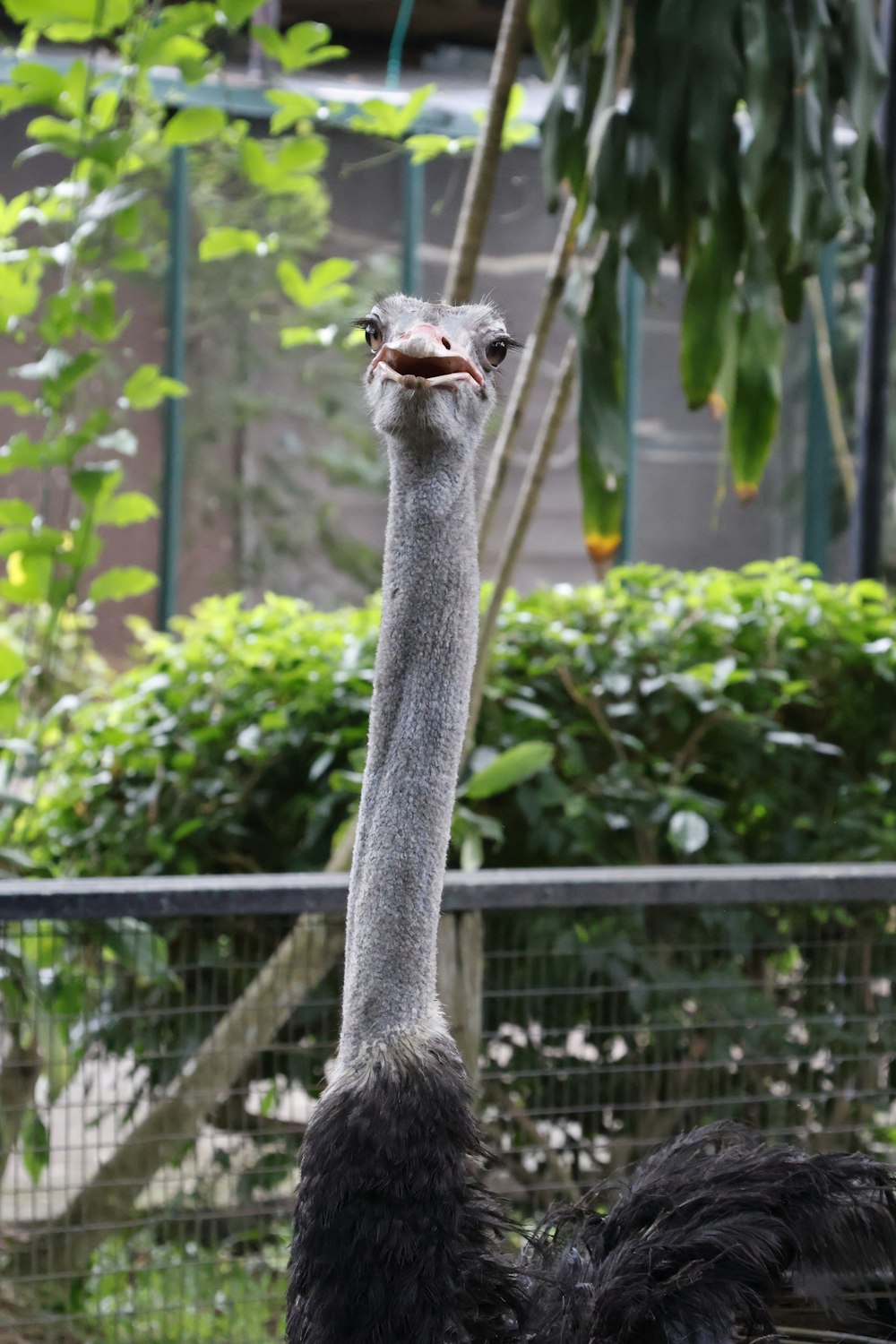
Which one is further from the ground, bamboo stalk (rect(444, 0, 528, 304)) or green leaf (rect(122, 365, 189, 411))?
bamboo stalk (rect(444, 0, 528, 304))

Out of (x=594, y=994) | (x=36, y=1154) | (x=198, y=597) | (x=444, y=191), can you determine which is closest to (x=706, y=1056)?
(x=594, y=994)

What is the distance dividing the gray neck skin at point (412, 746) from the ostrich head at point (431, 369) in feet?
0.10

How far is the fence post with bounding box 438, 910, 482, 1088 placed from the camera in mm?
2646

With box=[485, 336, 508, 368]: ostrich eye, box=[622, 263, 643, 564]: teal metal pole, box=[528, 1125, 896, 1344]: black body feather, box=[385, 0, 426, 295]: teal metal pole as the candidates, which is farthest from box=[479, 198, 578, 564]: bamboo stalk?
box=[385, 0, 426, 295]: teal metal pole

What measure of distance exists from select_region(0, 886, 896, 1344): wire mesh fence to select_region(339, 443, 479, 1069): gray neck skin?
0.81 m

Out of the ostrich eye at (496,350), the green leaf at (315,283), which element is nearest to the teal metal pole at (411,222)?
the green leaf at (315,283)

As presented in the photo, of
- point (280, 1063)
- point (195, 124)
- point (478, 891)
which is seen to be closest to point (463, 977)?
point (478, 891)

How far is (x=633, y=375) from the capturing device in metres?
6.72

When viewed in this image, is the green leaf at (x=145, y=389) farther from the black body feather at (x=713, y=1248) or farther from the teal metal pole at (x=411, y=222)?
the teal metal pole at (x=411, y=222)

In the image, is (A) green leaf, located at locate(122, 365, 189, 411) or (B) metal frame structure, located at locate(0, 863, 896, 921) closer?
(B) metal frame structure, located at locate(0, 863, 896, 921)

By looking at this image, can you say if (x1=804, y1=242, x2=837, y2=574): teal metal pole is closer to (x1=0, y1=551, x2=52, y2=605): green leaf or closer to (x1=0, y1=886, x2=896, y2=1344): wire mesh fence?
(x1=0, y1=886, x2=896, y2=1344): wire mesh fence

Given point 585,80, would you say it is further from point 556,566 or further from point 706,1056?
point 556,566

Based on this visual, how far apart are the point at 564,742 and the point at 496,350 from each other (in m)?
1.66

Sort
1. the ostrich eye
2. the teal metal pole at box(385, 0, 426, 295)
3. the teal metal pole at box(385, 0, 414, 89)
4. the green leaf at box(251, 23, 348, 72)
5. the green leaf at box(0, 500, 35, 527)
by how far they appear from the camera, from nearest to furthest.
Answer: the ostrich eye → the green leaf at box(0, 500, 35, 527) → the green leaf at box(251, 23, 348, 72) → the teal metal pole at box(385, 0, 414, 89) → the teal metal pole at box(385, 0, 426, 295)
